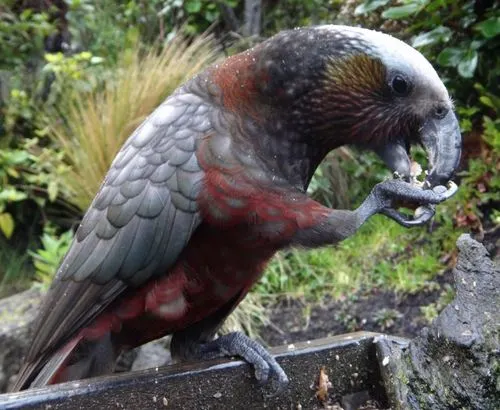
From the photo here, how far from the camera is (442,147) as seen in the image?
1.89m

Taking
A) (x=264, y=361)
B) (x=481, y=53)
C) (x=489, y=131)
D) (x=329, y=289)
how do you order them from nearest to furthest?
(x=264, y=361)
(x=489, y=131)
(x=481, y=53)
(x=329, y=289)

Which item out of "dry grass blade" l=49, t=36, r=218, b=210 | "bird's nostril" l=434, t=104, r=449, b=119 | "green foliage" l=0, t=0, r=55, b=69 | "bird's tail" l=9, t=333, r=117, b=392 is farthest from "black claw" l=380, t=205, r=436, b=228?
"green foliage" l=0, t=0, r=55, b=69

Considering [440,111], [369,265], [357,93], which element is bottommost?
[369,265]

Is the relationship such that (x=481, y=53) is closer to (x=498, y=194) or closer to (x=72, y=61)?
(x=498, y=194)

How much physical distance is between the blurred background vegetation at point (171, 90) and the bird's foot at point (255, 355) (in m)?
1.80

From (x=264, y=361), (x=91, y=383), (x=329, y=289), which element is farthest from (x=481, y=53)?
(x=91, y=383)

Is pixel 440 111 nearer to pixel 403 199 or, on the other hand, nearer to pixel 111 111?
pixel 403 199

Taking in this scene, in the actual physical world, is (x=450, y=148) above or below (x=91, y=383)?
below

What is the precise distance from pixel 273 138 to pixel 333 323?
2.07m

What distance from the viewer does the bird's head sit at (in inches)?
74.3

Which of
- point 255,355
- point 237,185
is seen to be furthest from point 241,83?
point 255,355

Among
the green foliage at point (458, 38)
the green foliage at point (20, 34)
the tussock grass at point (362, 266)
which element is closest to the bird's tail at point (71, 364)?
the tussock grass at point (362, 266)

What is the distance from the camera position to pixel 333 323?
381 centimetres

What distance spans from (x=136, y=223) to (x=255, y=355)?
486mm
